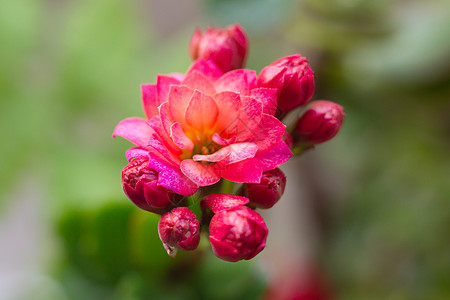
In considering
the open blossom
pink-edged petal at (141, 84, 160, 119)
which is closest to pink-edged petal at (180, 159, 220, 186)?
the open blossom

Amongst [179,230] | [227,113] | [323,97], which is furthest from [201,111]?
[323,97]

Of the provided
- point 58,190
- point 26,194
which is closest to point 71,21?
point 58,190

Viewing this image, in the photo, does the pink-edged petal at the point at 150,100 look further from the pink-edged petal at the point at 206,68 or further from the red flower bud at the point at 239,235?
the red flower bud at the point at 239,235

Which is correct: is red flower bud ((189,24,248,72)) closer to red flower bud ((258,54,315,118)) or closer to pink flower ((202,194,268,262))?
red flower bud ((258,54,315,118))

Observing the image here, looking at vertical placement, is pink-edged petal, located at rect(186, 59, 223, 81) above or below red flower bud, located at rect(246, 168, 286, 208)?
above

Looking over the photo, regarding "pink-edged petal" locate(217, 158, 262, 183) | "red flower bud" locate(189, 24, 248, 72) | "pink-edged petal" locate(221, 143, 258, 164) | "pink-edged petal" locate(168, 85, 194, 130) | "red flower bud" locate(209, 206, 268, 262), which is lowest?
"red flower bud" locate(209, 206, 268, 262)

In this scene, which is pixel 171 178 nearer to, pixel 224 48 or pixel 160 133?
pixel 160 133

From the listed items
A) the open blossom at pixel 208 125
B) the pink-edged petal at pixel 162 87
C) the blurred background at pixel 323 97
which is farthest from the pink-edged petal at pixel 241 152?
the blurred background at pixel 323 97

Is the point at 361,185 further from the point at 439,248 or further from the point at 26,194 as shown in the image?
the point at 26,194

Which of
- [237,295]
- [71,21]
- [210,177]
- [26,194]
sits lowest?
[237,295]
